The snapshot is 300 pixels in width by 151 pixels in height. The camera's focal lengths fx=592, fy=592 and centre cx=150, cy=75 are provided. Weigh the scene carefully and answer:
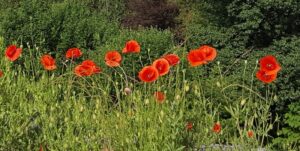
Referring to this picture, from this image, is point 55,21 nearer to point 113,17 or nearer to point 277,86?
point 277,86

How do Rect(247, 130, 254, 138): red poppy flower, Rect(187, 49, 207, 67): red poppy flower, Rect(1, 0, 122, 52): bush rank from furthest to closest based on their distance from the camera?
Rect(1, 0, 122, 52): bush < Rect(187, 49, 207, 67): red poppy flower < Rect(247, 130, 254, 138): red poppy flower

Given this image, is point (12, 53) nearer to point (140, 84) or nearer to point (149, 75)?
point (149, 75)

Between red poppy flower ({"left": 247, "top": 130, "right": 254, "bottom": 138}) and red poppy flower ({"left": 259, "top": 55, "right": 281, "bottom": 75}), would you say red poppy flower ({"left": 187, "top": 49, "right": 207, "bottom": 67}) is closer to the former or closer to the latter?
red poppy flower ({"left": 259, "top": 55, "right": 281, "bottom": 75})

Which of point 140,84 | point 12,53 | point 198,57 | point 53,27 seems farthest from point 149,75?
point 53,27

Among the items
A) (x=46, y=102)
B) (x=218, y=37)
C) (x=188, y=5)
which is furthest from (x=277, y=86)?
(x=188, y=5)

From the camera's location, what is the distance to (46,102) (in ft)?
13.0

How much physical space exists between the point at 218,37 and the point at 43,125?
17.7 ft

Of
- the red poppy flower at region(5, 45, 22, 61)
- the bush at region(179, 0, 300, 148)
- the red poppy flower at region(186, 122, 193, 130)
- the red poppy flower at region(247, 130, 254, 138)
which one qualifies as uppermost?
the red poppy flower at region(5, 45, 22, 61)

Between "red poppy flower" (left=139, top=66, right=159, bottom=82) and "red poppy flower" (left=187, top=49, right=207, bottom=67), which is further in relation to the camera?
"red poppy flower" (left=187, top=49, right=207, bottom=67)

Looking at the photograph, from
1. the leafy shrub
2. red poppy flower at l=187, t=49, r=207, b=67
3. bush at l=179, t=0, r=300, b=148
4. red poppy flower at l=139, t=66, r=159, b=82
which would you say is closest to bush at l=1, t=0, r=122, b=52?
bush at l=179, t=0, r=300, b=148

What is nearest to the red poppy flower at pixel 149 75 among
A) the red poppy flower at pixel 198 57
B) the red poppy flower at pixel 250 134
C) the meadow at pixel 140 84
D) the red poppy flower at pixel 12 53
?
the meadow at pixel 140 84

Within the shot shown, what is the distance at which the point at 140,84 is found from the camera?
18.2ft

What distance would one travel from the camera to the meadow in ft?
10.9

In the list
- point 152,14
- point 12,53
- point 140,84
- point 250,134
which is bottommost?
point 152,14
